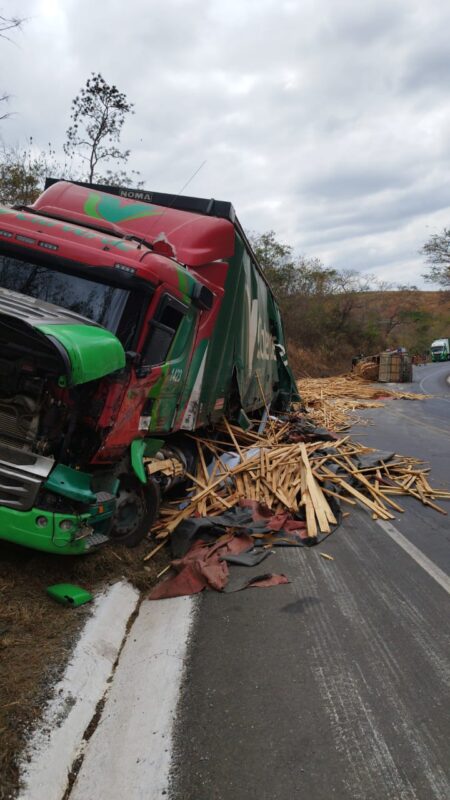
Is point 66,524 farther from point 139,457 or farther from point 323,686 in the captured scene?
point 323,686

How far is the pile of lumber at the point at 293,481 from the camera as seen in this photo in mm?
6340

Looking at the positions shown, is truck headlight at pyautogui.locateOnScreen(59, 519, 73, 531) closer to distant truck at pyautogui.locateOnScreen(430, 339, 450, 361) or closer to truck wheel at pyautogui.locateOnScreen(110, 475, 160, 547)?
truck wheel at pyautogui.locateOnScreen(110, 475, 160, 547)

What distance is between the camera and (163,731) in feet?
9.12

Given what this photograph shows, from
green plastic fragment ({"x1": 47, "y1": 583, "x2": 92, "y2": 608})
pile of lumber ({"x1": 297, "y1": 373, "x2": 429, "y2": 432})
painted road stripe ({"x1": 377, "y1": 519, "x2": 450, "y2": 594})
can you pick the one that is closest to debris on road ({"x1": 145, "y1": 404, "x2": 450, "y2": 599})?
painted road stripe ({"x1": 377, "y1": 519, "x2": 450, "y2": 594})

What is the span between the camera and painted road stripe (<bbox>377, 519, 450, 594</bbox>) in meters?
4.81

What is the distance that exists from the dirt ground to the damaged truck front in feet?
1.07

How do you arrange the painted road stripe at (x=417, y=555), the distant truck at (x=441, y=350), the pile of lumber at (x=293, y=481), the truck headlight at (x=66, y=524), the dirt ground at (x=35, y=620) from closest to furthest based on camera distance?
the dirt ground at (x=35, y=620), the truck headlight at (x=66, y=524), the painted road stripe at (x=417, y=555), the pile of lumber at (x=293, y=481), the distant truck at (x=441, y=350)

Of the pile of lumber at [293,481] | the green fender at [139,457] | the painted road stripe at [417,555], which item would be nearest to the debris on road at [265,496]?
the pile of lumber at [293,481]

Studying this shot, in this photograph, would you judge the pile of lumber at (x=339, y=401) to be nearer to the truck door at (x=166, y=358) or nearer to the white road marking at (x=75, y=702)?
the truck door at (x=166, y=358)

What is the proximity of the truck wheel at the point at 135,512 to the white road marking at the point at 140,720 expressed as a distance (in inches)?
45.5

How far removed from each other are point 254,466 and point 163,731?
4844mm

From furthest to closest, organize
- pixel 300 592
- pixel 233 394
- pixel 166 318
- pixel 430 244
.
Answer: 1. pixel 430 244
2. pixel 233 394
3. pixel 166 318
4. pixel 300 592

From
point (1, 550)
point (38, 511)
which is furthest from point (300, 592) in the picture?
point (1, 550)

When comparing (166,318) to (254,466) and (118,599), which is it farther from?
(254,466)
